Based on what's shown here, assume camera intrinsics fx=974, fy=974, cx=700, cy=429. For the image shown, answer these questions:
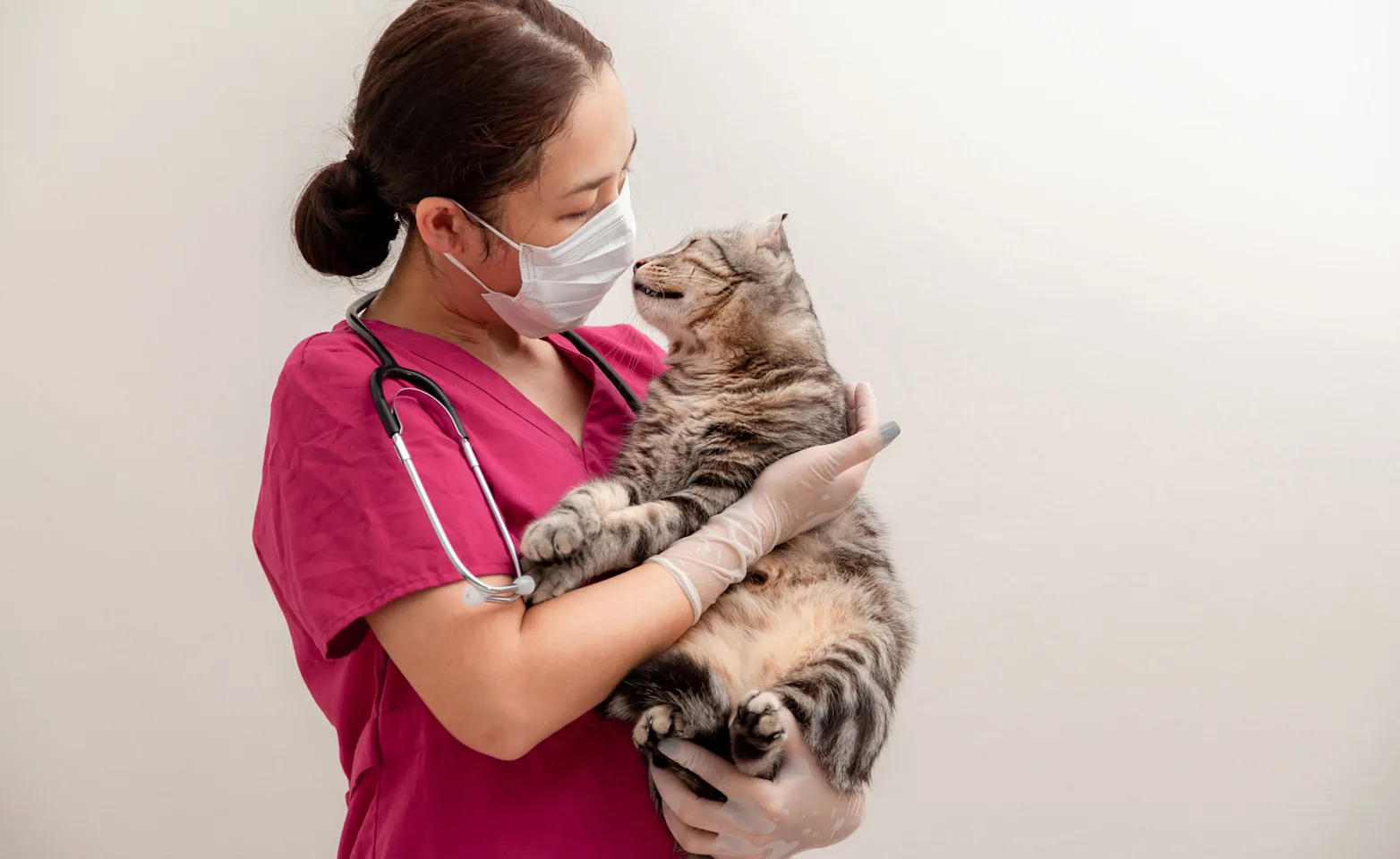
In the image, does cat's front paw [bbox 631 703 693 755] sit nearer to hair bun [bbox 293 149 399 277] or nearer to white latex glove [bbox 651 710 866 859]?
white latex glove [bbox 651 710 866 859]

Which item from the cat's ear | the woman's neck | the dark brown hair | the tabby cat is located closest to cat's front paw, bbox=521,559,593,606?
the tabby cat

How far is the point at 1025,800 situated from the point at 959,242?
1373 mm

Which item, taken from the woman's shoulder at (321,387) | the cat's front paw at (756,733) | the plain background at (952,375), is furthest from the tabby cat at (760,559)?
the plain background at (952,375)

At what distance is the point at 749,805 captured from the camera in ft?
4.06

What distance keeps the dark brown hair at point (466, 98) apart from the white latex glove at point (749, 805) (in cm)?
78

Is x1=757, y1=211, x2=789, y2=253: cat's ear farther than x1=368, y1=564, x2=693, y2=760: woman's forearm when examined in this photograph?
Yes

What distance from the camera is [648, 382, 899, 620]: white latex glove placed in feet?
4.29

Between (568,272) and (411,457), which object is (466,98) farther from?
(411,457)

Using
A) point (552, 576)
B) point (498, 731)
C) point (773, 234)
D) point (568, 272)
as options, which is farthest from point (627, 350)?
point (498, 731)

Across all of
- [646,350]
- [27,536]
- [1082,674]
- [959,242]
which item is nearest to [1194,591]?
[1082,674]

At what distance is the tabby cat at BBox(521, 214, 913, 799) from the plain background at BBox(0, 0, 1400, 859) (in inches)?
27.8

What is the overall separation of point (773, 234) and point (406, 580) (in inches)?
37.2

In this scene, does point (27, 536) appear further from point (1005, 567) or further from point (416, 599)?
point (1005, 567)

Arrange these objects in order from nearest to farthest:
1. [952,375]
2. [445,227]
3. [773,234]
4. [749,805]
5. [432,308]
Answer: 1. [749,805]
2. [445,227]
3. [432,308]
4. [773,234]
5. [952,375]
